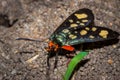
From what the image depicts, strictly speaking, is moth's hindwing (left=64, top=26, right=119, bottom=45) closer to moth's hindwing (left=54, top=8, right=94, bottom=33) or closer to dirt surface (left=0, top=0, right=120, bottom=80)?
moth's hindwing (left=54, top=8, right=94, bottom=33)

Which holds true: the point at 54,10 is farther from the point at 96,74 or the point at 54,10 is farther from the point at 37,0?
the point at 96,74

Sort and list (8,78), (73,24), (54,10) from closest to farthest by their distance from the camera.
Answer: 1. (8,78)
2. (73,24)
3. (54,10)

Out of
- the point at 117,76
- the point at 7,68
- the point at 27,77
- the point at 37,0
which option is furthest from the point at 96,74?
the point at 37,0

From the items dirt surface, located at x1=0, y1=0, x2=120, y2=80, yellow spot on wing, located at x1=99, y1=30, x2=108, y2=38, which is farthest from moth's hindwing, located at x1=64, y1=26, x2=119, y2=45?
dirt surface, located at x1=0, y1=0, x2=120, y2=80

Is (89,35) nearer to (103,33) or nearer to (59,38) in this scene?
(103,33)

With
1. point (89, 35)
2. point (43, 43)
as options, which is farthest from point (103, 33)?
point (43, 43)

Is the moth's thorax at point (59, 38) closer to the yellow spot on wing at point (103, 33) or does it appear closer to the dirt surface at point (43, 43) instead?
the dirt surface at point (43, 43)
